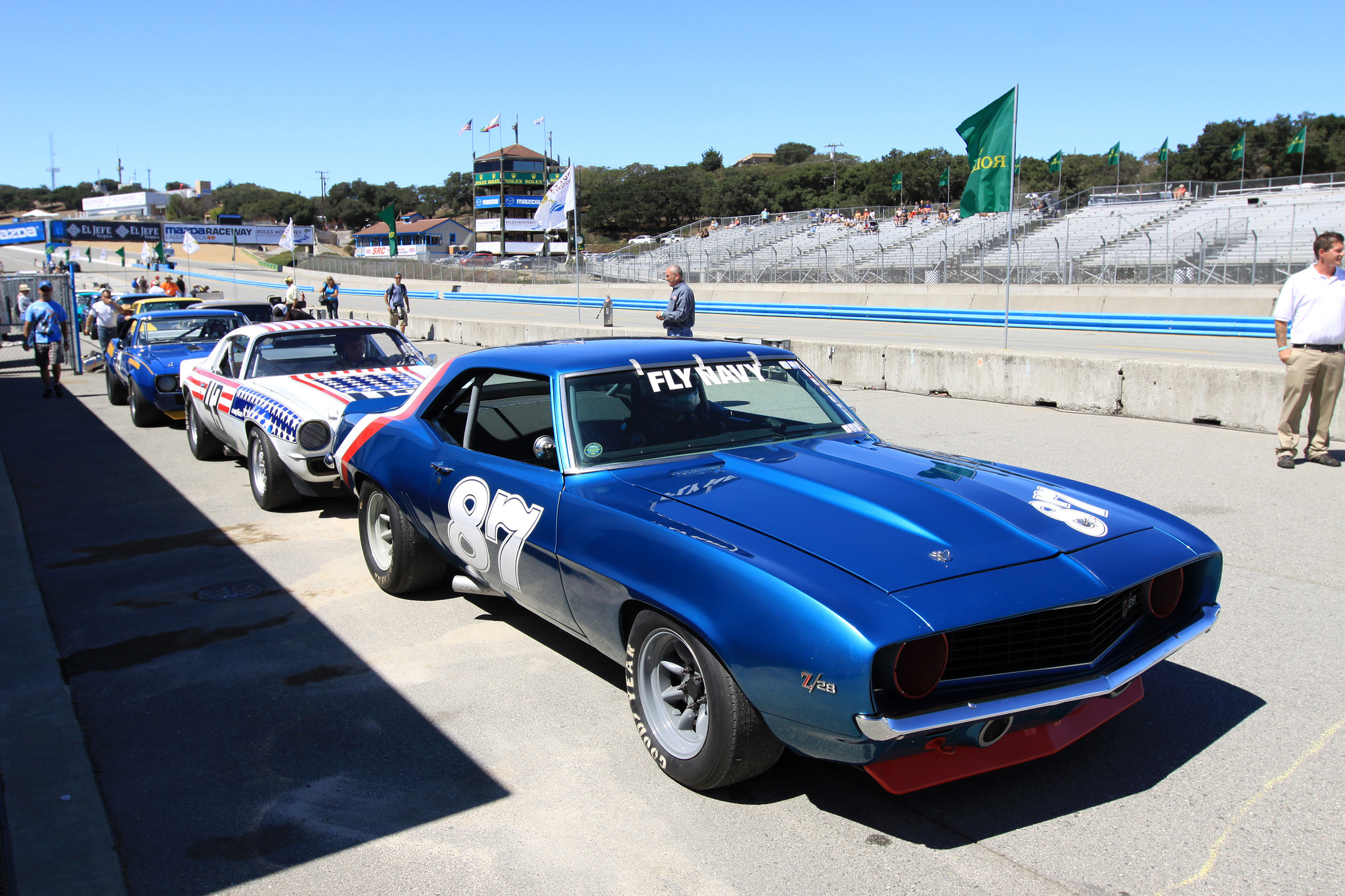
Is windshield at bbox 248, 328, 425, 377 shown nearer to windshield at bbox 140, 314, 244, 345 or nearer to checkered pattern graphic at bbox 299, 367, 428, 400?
checkered pattern graphic at bbox 299, 367, 428, 400

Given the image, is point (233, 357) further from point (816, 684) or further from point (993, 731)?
point (993, 731)

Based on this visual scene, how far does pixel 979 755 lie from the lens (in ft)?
9.86

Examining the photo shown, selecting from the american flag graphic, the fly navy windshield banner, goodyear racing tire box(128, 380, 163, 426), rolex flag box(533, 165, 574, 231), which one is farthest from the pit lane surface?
the fly navy windshield banner

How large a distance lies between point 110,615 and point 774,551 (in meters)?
4.22

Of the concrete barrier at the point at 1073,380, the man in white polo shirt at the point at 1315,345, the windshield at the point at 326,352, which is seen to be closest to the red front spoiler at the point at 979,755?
the concrete barrier at the point at 1073,380

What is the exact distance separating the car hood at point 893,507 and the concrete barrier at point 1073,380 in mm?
3757

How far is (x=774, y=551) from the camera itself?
302 cm

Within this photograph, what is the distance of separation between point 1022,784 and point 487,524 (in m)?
2.44

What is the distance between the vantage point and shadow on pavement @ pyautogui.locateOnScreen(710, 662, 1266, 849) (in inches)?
123

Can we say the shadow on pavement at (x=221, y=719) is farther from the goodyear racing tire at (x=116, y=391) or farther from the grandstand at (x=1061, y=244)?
the grandstand at (x=1061, y=244)

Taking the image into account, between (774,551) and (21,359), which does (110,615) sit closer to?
(774,551)

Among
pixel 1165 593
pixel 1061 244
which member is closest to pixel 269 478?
pixel 1165 593

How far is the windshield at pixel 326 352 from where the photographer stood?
8.43 m

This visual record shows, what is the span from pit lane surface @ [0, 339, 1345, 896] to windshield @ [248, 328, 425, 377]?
2.65m
